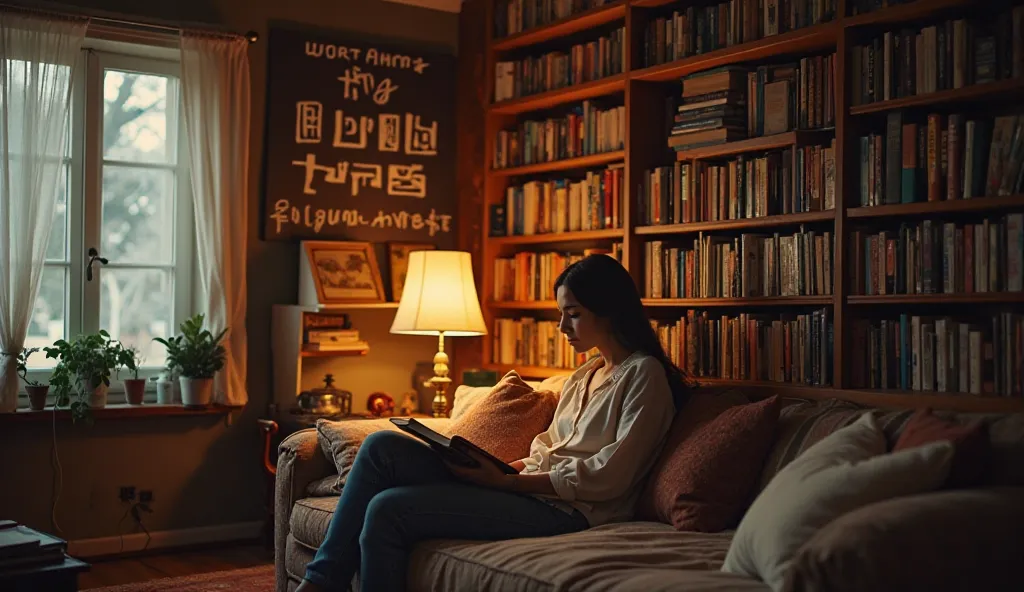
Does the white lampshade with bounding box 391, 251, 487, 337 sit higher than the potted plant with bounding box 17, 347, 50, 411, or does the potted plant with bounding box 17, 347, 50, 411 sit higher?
the white lampshade with bounding box 391, 251, 487, 337

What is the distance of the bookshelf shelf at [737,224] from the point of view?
11.3 feet

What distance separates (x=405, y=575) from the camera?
111 inches

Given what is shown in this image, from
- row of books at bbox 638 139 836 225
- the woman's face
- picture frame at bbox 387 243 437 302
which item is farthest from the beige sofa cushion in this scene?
picture frame at bbox 387 243 437 302

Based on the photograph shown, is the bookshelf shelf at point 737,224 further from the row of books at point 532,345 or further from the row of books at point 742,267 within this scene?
the row of books at point 532,345

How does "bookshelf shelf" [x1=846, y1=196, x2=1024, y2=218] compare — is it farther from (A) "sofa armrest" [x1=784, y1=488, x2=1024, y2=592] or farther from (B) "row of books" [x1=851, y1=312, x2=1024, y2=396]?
(A) "sofa armrest" [x1=784, y1=488, x2=1024, y2=592]

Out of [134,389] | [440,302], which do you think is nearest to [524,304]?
[440,302]

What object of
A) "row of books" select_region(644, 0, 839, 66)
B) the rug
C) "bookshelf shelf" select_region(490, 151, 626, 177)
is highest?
"row of books" select_region(644, 0, 839, 66)

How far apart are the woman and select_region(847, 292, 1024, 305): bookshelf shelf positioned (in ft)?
2.09

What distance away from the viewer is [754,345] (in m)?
3.62

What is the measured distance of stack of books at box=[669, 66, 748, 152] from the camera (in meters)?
3.74

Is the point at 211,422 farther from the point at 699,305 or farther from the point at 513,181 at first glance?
the point at 699,305

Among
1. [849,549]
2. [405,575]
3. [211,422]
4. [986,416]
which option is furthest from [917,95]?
[211,422]

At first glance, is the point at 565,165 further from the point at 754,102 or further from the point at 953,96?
the point at 953,96

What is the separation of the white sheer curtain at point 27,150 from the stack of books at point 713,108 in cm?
236
